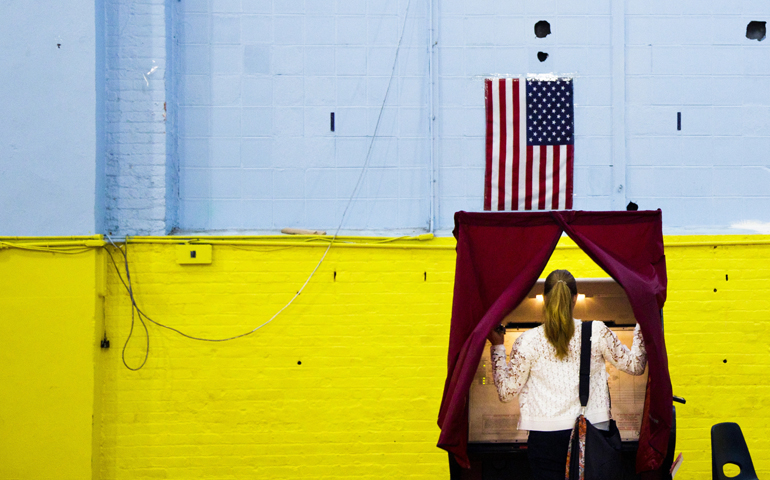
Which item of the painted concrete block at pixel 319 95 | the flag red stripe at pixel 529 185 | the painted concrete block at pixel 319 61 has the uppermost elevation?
the painted concrete block at pixel 319 61

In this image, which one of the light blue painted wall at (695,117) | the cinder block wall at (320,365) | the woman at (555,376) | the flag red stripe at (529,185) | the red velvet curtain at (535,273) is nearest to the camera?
the woman at (555,376)

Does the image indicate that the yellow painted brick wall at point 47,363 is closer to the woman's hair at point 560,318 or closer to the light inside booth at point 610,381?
the light inside booth at point 610,381

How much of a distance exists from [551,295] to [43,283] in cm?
412

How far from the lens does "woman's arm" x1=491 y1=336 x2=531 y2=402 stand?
353 cm

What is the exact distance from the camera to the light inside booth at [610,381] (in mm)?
3896

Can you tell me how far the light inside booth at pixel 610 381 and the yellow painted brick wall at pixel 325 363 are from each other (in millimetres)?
1603

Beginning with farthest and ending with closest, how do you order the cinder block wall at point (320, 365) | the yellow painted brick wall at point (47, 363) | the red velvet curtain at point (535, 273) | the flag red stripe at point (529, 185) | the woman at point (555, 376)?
the flag red stripe at point (529, 185), the cinder block wall at point (320, 365), the yellow painted brick wall at point (47, 363), the red velvet curtain at point (535, 273), the woman at point (555, 376)

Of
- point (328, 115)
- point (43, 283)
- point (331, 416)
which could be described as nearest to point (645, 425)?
point (331, 416)

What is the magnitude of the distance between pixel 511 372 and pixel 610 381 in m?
0.82

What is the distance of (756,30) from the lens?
589 centimetres

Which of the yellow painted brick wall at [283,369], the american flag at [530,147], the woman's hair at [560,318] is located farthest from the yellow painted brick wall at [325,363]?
the woman's hair at [560,318]

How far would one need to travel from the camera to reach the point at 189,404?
5.49 meters

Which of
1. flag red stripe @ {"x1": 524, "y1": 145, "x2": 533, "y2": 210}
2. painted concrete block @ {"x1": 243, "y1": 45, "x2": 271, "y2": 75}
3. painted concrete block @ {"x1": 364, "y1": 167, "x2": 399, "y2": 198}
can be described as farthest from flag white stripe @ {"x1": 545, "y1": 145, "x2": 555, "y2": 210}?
painted concrete block @ {"x1": 243, "y1": 45, "x2": 271, "y2": 75}

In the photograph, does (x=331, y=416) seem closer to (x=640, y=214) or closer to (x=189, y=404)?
(x=189, y=404)
